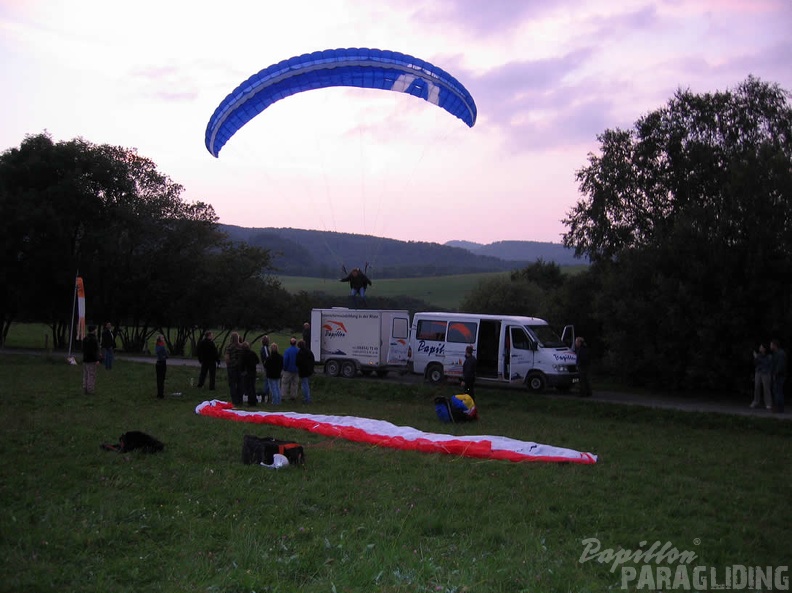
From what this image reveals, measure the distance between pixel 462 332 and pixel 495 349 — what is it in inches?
45.7

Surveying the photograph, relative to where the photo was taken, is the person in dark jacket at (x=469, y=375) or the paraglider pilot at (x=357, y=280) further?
the paraglider pilot at (x=357, y=280)

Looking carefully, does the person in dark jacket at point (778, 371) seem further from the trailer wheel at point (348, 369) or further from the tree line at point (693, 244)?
the trailer wheel at point (348, 369)

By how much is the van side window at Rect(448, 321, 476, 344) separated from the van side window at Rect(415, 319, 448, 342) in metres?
0.27

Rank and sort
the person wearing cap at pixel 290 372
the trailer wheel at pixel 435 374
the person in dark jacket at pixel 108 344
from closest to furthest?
the person wearing cap at pixel 290 372 < the trailer wheel at pixel 435 374 < the person in dark jacket at pixel 108 344

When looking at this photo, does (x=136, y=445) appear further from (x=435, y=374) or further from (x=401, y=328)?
(x=401, y=328)

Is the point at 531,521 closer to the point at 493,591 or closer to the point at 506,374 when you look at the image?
the point at 493,591

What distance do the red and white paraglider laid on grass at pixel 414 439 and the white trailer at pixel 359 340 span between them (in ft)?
28.6

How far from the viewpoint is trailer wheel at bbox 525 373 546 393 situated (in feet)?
68.2

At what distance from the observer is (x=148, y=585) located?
5.54 metres

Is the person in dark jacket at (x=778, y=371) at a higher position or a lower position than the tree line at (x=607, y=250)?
lower

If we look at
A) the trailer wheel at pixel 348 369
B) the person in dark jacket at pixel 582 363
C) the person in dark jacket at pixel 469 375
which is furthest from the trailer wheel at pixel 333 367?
the person in dark jacket at pixel 582 363

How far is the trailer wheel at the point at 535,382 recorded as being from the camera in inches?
819

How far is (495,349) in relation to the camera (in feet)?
72.7

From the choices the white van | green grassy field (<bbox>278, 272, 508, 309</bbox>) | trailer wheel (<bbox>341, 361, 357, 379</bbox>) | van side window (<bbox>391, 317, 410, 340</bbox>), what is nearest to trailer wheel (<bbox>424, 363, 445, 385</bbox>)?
the white van
